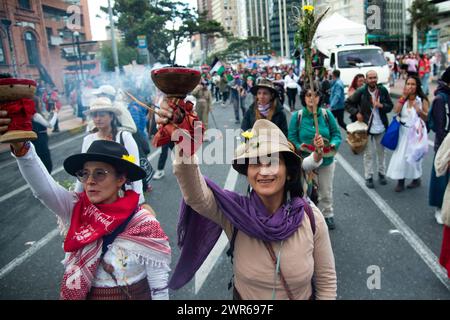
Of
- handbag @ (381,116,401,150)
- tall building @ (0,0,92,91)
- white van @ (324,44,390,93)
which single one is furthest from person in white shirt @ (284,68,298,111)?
handbag @ (381,116,401,150)

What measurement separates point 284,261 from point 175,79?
1034 mm

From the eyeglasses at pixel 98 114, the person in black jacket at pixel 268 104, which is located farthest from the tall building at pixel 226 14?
the eyeglasses at pixel 98 114

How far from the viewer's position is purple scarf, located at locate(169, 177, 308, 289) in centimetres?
181

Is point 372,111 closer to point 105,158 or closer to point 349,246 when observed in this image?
point 349,246

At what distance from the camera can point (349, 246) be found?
412cm

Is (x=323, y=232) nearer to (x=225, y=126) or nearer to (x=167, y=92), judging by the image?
(x=167, y=92)

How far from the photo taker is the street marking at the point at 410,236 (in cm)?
353

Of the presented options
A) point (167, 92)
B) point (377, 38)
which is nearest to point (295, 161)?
point (167, 92)

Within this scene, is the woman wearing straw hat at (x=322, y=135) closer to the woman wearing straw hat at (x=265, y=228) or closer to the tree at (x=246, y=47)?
the woman wearing straw hat at (x=265, y=228)

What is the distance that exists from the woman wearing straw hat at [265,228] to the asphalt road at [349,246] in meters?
1.47

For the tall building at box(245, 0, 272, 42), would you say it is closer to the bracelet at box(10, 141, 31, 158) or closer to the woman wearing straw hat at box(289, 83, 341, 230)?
the woman wearing straw hat at box(289, 83, 341, 230)

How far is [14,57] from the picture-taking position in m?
18.9
